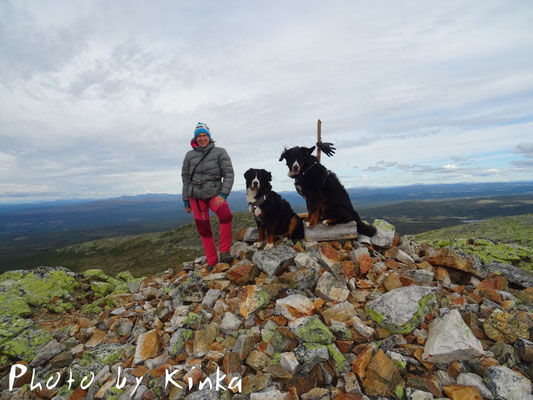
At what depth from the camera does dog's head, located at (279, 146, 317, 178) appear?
752 centimetres

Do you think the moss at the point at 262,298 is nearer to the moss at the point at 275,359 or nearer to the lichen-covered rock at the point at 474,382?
the moss at the point at 275,359

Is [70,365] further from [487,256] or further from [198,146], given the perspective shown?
[487,256]

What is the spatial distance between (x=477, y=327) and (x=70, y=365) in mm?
8120

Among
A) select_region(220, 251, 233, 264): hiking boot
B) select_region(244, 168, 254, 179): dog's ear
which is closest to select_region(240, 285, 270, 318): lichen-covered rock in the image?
select_region(220, 251, 233, 264): hiking boot

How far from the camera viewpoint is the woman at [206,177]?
7641 mm

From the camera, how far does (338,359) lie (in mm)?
4363

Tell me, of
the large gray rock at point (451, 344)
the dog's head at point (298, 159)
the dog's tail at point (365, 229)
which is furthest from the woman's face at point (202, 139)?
the large gray rock at point (451, 344)

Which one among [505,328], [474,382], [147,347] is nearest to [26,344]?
[147,347]

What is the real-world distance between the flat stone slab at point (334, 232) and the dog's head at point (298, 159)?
170cm

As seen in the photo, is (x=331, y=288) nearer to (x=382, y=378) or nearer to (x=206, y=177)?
(x=382, y=378)

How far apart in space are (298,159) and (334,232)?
234 centimetres

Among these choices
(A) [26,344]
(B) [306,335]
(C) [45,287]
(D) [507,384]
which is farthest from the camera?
(C) [45,287]

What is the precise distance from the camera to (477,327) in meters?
4.84

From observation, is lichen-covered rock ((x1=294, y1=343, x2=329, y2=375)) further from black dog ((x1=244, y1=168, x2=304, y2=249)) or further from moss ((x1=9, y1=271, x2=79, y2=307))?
moss ((x1=9, y1=271, x2=79, y2=307))
